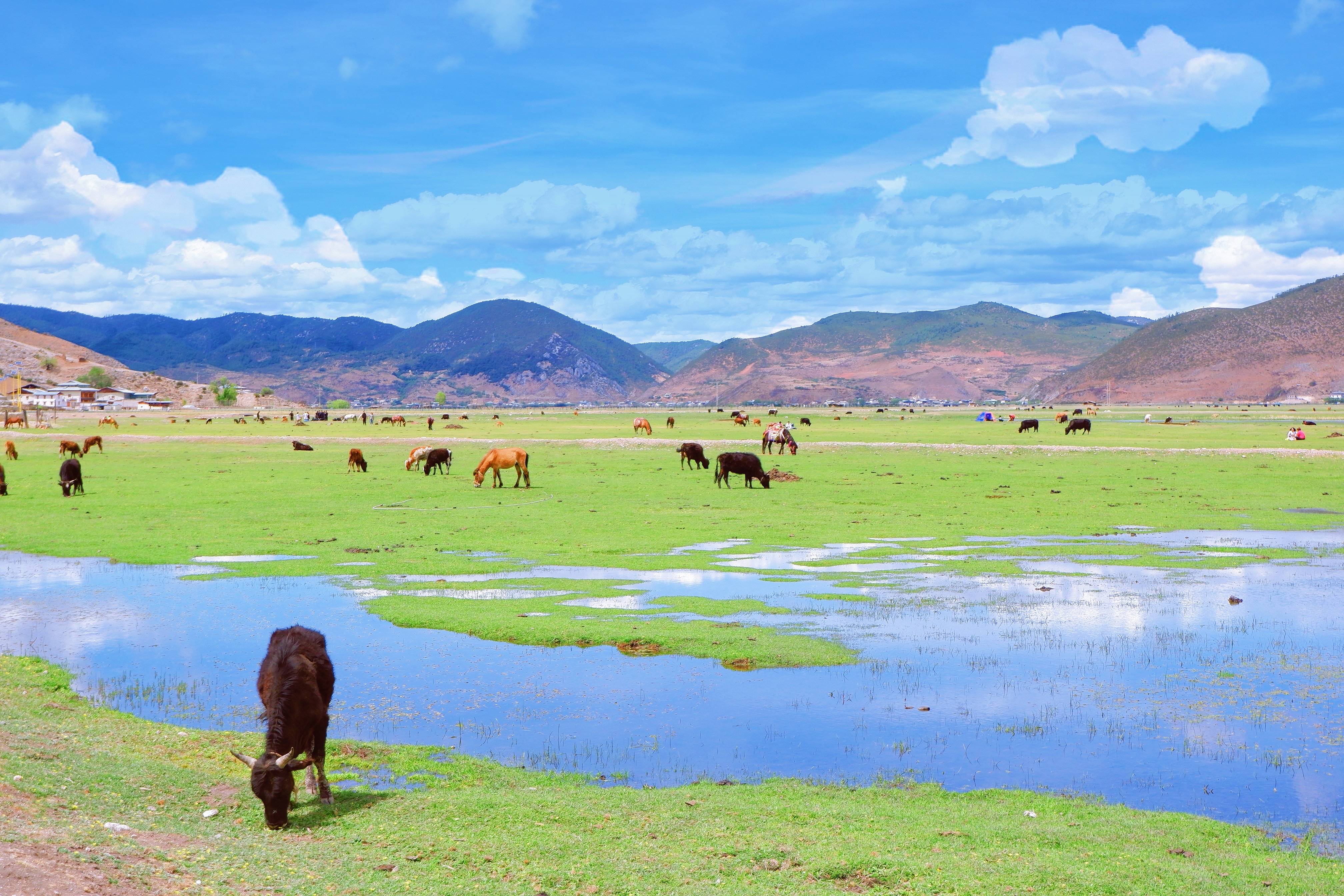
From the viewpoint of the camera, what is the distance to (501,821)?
9.31 meters

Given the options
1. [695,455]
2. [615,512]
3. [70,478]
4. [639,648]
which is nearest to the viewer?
[639,648]

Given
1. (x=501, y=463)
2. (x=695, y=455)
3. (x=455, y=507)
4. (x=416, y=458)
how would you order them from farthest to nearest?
(x=416, y=458) < (x=695, y=455) < (x=501, y=463) < (x=455, y=507)

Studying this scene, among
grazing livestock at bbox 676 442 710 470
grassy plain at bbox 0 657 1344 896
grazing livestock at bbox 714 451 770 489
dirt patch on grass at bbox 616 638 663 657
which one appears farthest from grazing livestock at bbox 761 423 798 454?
grassy plain at bbox 0 657 1344 896

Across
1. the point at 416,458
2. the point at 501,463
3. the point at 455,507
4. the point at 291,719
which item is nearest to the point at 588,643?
the point at 291,719

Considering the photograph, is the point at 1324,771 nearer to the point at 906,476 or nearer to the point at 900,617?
the point at 900,617

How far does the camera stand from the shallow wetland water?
11.5 meters

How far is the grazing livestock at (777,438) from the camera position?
60.6m

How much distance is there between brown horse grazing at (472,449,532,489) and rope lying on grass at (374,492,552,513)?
4.98 m

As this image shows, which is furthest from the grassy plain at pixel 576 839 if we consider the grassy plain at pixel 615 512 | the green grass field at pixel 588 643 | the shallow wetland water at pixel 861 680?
the grassy plain at pixel 615 512

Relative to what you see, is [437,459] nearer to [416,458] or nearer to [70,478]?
[416,458]

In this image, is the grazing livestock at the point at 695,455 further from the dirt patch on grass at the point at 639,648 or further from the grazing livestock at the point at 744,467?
the dirt patch on grass at the point at 639,648

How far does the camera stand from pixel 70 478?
38.2 meters

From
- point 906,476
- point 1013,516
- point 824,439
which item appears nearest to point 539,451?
point 824,439

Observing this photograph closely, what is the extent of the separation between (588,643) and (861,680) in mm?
4497
